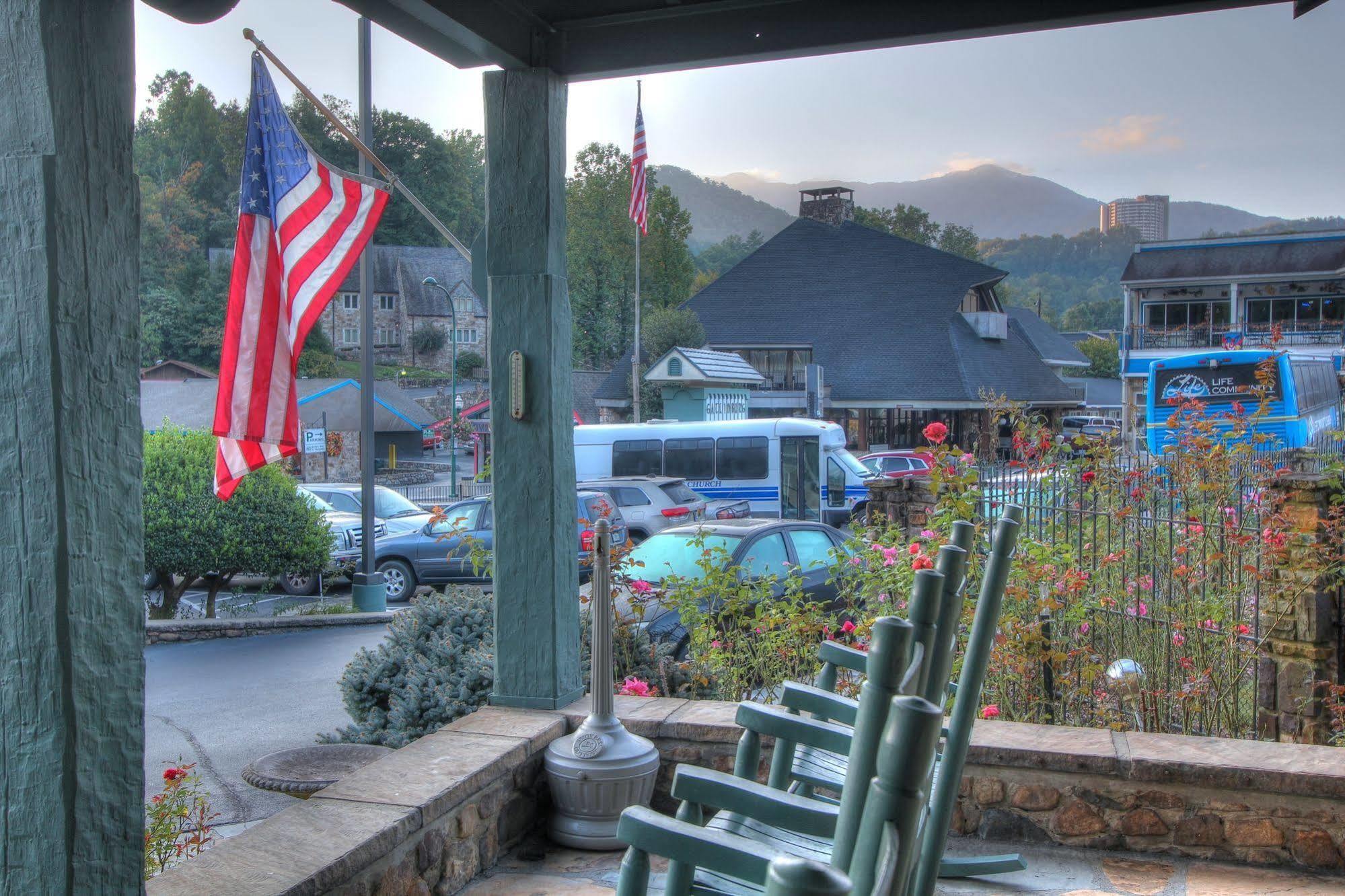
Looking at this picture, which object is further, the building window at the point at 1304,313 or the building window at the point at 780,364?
the building window at the point at 780,364

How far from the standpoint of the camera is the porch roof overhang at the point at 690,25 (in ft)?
12.4

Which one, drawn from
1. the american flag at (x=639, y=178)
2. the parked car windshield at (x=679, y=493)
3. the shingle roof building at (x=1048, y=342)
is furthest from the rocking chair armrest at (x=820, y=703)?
the shingle roof building at (x=1048, y=342)

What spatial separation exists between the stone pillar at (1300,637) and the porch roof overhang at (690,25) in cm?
273

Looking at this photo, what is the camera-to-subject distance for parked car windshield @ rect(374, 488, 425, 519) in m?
18.7

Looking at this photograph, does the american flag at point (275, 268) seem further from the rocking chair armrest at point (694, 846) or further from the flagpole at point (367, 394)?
the flagpole at point (367, 394)

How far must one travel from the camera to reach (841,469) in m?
21.8

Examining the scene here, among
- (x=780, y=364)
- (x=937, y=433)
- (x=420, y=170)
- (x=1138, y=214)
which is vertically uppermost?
(x=1138, y=214)

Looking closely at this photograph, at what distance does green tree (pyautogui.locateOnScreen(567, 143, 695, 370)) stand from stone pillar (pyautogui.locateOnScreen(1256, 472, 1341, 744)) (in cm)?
4411

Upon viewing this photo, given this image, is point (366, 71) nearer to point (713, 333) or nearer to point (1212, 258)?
point (713, 333)

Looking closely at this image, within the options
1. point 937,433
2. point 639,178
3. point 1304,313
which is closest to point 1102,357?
point 1304,313

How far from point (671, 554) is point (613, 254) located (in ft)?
149

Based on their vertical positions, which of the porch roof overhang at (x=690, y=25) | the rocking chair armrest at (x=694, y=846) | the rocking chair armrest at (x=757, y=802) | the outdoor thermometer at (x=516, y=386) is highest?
the porch roof overhang at (x=690, y=25)

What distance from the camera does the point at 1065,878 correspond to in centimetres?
365

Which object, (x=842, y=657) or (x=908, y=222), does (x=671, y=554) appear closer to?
(x=842, y=657)
